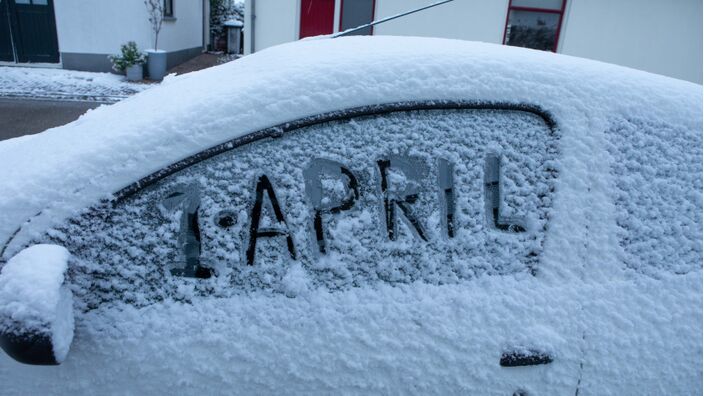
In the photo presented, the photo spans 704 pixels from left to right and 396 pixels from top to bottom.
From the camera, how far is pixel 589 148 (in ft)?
4.10

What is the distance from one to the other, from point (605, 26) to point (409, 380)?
36.7 feet

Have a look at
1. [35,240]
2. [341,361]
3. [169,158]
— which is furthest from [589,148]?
[35,240]

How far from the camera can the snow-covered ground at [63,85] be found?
8172 mm

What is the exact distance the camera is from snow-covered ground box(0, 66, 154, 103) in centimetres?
817

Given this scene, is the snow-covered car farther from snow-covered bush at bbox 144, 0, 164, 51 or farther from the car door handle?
snow-covered bush at bbox 144, 0, 164, 51

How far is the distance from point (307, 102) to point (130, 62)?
10.3m

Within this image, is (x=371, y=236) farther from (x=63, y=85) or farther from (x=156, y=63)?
(x=156, y=63)

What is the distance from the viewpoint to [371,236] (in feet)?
3.83

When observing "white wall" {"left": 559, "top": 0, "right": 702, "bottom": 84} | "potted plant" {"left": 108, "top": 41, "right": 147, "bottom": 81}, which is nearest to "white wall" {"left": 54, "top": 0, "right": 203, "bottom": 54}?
"potted plant" {"left": 108, "top": 41, "right": 147, "bottom": 81}

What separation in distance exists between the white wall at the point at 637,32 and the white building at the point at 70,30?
30.7 feet

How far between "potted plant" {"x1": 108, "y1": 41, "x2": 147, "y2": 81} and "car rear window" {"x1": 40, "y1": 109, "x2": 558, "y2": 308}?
10.3 meters

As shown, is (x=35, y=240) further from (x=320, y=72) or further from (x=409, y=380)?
(x=409, y=380)

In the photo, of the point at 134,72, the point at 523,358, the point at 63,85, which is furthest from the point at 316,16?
the point at 523,358

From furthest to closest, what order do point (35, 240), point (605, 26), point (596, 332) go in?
point (605, 26) < point (596, 332) < point (35, 240)
